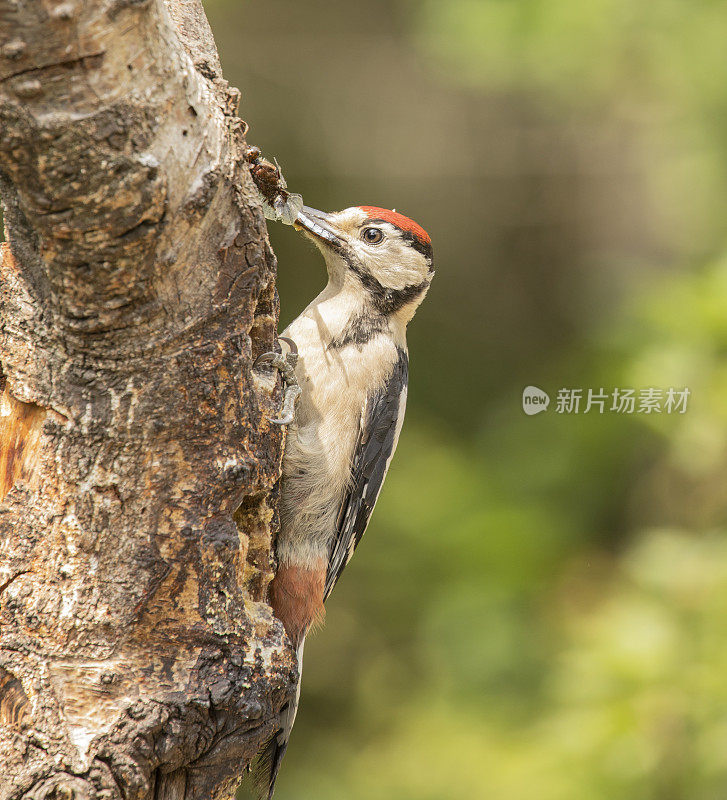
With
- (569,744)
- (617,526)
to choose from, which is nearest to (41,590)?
(569,744)

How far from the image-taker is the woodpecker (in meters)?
3.09

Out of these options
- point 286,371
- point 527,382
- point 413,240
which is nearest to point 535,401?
point 527,382

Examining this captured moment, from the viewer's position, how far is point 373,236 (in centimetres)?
351

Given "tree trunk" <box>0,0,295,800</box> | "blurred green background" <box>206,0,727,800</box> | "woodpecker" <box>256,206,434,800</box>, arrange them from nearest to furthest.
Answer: "tree trunk" <box>0,0,295,800</box> < "woodpecker" <box>256,206,434,800</box> < "blurred green background" <box>206,0,727,800</box>

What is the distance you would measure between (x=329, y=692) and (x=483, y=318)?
281 centimetres

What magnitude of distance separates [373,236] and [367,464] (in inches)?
34.6

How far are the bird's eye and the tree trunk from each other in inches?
50.4

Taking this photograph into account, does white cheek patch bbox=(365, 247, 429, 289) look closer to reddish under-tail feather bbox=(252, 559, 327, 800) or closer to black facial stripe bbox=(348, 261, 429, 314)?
black facial stripe bbox=(348, 261, 429, 314)

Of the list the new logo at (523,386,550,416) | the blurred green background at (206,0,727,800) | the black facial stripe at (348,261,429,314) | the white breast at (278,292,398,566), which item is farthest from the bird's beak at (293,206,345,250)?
the new logo at (523,386,550,416)

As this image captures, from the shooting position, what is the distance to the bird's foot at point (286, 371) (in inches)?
96.7

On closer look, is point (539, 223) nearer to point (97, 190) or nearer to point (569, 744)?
point (569, 744)

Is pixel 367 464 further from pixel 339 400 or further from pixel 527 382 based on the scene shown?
pixel 527 382

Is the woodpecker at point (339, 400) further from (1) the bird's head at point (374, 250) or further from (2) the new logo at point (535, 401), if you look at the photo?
(2) the new logo at point (535, 401)

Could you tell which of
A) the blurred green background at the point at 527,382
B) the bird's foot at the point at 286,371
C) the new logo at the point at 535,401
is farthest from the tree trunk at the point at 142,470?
the new logo at the point at 535,401
